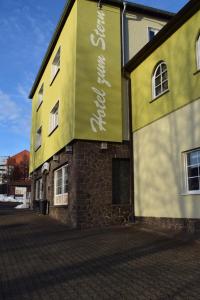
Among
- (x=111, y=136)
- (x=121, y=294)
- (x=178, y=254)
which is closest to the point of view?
(x=121, y=294)

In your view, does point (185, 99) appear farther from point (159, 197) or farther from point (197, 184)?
point (159, 197)

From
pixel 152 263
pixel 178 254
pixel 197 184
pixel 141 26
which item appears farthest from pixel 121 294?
pixel 141 26

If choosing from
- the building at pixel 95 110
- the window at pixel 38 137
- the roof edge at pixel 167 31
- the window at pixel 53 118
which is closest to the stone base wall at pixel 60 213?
the building at pixel 95 110

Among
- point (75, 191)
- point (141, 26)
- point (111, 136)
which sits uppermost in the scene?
point (141, 26)

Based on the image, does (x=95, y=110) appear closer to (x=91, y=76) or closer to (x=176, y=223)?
(x=91, y=76)

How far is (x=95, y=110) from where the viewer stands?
44.5 feet

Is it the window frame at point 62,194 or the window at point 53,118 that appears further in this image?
the window at point 53,118

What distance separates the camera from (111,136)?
13.7 meters

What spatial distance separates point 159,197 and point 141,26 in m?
8.44

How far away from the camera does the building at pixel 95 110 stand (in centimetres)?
1305

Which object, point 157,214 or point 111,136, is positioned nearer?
point 157,214

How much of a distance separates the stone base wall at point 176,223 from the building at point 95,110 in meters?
1.53

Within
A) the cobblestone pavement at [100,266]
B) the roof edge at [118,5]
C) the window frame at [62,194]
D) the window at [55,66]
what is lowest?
the cobblestone pavement at [100,266]

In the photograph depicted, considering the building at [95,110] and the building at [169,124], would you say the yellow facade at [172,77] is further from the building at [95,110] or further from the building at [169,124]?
the building at [95,110]
